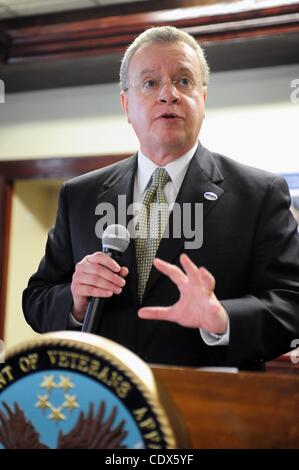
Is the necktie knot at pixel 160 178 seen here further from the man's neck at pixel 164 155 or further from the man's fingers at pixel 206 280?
the man's fingers at pixel 206 280

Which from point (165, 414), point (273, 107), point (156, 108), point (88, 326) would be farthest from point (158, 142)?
point (273, 107)

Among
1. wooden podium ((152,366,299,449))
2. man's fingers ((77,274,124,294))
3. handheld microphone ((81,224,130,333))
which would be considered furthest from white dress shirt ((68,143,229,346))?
wooden podium ((152,366,299,449))

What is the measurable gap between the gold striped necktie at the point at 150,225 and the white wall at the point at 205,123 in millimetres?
2549

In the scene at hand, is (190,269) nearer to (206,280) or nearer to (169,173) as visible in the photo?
(206,280)

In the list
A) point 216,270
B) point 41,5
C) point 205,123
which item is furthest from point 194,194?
point 41,5

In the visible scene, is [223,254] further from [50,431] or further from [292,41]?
[292,41]

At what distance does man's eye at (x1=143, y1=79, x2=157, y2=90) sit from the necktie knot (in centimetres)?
25

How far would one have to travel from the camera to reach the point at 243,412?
84 centimetres

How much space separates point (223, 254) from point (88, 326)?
1.55ft

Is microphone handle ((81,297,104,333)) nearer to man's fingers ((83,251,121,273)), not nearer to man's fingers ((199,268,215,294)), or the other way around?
man's fingers ((83,251,121,273))

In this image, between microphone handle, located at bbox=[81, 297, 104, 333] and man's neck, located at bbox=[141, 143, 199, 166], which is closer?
microphone handle, located at bbox=[81, 297, 104, 333]

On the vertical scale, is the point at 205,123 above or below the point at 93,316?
above

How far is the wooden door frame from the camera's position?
456cm

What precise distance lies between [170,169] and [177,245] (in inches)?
11.3
